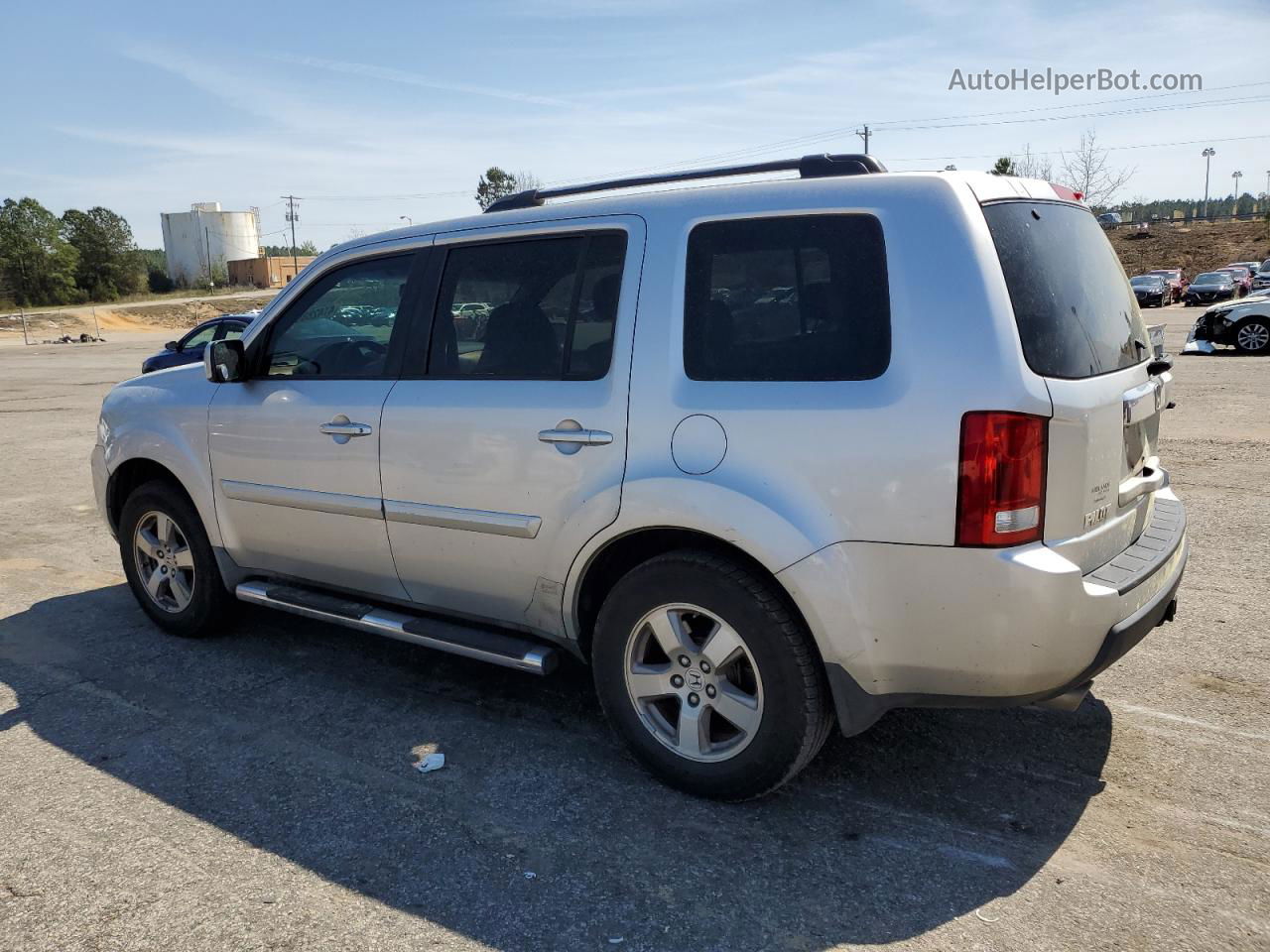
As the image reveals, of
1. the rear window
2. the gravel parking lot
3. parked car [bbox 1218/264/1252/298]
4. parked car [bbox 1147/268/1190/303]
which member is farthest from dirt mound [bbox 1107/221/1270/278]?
the gravel parking lot

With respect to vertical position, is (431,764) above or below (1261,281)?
below

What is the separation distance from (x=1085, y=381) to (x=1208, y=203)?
14511 centimetres

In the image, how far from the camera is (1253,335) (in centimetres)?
1870

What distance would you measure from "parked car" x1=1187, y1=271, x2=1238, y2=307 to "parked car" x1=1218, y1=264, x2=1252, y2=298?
185 millimetres

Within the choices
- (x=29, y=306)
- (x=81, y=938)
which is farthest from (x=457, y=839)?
(x=29, y=306)

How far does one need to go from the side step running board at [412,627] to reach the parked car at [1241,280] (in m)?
41.0

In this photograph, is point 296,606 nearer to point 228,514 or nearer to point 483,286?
point 228,514

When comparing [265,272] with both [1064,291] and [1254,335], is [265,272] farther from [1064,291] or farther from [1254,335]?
[1064,291]

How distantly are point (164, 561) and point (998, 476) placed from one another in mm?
4156

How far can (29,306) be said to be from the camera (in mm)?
73062

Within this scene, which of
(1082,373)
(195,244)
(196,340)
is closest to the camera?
(1082,373)

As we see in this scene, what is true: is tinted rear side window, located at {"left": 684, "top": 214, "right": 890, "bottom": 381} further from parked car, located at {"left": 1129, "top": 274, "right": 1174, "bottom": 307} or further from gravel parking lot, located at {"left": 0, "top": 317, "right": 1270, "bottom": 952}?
parked car, located at {"left": 1129, "top": 274, "right": 1174, "bottom": 307}

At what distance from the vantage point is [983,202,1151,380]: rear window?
2.84 m

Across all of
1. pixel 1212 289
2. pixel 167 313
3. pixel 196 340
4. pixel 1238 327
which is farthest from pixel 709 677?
pixel 167 313
